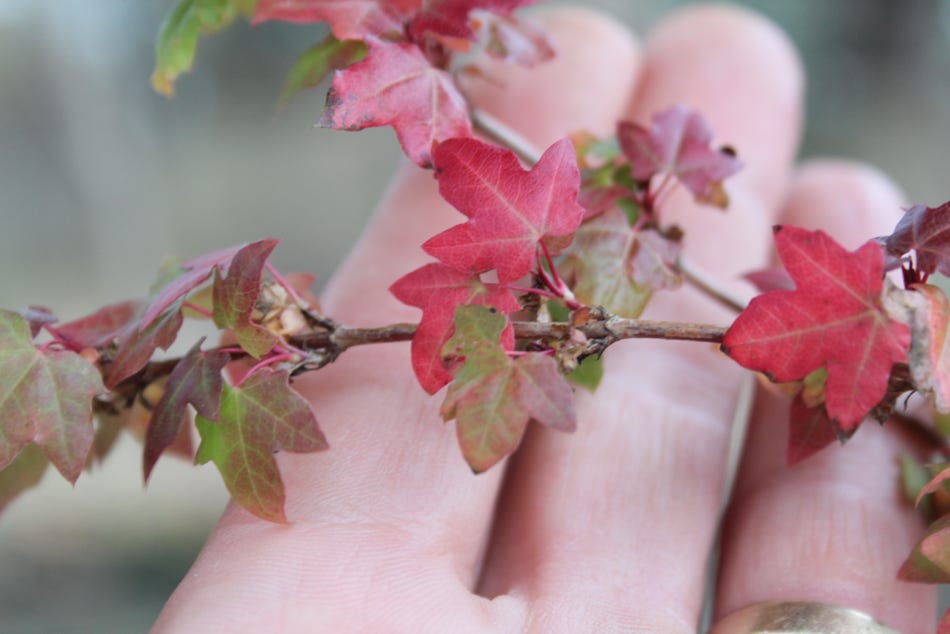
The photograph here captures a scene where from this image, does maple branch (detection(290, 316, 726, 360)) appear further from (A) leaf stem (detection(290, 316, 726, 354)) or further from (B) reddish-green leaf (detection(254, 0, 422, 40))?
(B) reddish-green leaf (detection(254, 0, 422, 40))

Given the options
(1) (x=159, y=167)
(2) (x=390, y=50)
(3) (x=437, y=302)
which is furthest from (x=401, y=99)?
(1) (x=159, y=167)

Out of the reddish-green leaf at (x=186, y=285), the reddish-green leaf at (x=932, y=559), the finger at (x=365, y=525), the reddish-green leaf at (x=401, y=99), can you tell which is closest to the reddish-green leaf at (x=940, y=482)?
the reddish-green leaf at (x=932, y=559)

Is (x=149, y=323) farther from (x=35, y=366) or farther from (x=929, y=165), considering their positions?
(x=929, y=165)

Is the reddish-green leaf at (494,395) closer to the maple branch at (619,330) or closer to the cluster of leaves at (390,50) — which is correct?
the maple branch at (619,330)

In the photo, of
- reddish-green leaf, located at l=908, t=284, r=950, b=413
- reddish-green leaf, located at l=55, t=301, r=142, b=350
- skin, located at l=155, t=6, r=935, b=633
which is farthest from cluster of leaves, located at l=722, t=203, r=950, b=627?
reddish-green leaf, located at l=55, t=301, r=142, b=350

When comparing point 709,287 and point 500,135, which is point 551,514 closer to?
point 709,287

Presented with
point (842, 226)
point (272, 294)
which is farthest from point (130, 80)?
point (842, 226)

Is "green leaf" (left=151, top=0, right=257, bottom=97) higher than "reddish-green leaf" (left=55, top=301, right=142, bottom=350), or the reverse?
"green leaf" (left=151, top=0, right=257, bottom=97)
